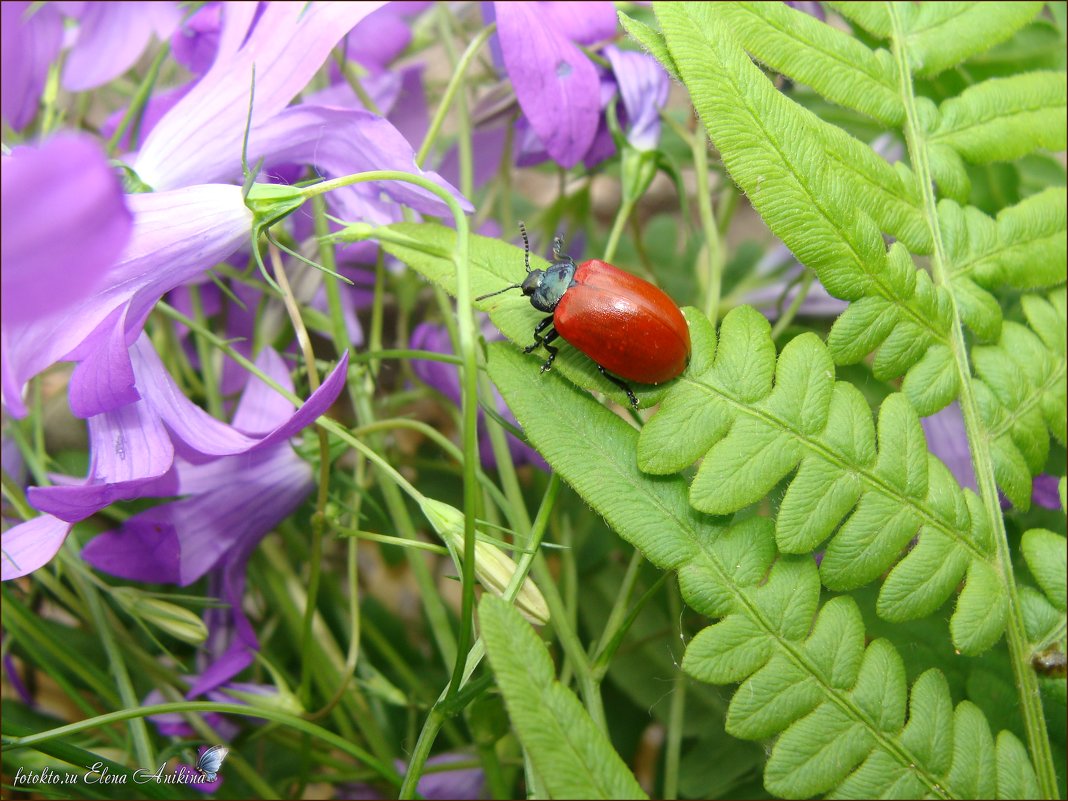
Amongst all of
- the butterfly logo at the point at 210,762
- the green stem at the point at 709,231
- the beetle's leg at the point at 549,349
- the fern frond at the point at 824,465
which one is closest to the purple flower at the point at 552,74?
the green stem at the point at 709,231

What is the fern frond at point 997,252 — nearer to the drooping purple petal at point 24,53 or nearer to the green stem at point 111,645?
the green stem at point 111,645

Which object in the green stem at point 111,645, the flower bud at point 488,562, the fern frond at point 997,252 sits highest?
the fern frond at point 997,252

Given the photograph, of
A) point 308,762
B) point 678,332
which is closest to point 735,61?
point 678,332

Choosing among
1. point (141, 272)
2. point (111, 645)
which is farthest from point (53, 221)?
point (111, 645)

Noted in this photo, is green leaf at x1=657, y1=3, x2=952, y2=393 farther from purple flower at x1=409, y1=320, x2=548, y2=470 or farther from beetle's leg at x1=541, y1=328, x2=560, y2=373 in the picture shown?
purple flower at x1=409, y1=320, x2=548, y2=470

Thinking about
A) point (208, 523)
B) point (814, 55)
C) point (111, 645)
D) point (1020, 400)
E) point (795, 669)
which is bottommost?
point (111, 645)

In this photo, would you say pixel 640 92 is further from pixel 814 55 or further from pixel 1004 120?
pixel 1004 120
